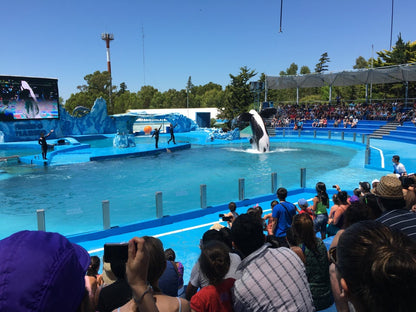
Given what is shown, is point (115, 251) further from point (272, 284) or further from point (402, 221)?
point (402, 221)

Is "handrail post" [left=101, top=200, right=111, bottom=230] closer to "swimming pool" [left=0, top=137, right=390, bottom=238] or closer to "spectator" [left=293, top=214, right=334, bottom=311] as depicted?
"swimming pool" [left=0, top=137, right=390, bottom=238]

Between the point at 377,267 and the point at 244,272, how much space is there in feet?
3.85

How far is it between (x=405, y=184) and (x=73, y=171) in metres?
13.7

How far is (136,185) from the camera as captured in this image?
12.0 m

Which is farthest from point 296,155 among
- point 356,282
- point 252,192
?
point 356,282

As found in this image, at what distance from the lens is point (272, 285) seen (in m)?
2.09

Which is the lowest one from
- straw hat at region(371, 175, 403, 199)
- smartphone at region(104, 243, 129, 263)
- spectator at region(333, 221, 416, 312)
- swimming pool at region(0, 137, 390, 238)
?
swimming pool at region(0, 137, 390, 238)

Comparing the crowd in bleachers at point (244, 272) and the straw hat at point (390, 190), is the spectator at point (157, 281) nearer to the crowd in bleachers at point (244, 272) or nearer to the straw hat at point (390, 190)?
the crowd in bleachers at point (244, 272)

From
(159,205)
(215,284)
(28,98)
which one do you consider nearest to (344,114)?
(28,98)

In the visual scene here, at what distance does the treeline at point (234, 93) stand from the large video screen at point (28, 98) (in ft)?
64.0

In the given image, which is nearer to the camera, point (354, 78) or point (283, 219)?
point (283, 219)

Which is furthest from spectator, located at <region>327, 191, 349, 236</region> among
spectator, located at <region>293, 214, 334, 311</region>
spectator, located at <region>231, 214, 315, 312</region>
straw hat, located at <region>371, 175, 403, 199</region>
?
spectator, located at <region>231, 214, 315, 312</region>

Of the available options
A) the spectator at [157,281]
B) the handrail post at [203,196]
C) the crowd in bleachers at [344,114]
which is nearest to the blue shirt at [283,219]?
the spectator at [157,281]

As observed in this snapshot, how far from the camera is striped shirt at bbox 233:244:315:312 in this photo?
2.06 m
